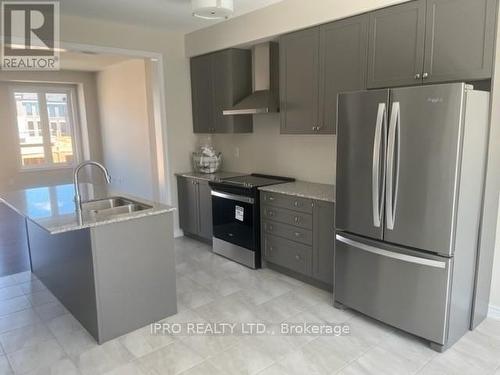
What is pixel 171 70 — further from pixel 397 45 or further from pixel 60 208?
pixel 397 45

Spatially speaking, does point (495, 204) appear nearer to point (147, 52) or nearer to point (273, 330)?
point (273, 330)

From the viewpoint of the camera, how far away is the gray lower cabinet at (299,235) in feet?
10.7

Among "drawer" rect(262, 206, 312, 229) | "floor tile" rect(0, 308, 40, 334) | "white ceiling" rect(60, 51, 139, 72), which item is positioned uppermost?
"white ceiling" rect(60, 51, 139, 72)

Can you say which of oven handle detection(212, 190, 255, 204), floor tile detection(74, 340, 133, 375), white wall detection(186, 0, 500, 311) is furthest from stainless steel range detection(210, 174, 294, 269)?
floor tile detection(74, 340, 133, 375)

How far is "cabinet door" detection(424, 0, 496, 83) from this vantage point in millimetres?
2363

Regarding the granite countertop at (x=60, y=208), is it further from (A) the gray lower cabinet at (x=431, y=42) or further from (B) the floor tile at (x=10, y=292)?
(A) the gray lower cabinet at (x=431, y=42)

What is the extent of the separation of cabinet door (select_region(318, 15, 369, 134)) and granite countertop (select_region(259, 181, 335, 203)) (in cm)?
55

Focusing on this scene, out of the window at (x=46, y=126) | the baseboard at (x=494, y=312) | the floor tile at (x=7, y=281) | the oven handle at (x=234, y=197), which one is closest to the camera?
the baseboard at (x=494, y=312)

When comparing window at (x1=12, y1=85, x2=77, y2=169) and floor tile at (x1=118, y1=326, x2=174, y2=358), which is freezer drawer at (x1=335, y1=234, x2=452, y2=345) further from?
window at (x1=12, y1=85, x2=77, y2=169)

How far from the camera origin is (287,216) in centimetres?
355

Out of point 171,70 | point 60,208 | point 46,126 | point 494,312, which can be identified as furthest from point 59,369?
point 46,126

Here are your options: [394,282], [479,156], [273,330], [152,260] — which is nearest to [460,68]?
[479,156]

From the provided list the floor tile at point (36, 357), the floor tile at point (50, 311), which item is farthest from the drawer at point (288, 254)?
the floor tile at point (36, 357)

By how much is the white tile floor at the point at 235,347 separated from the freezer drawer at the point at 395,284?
15 centimetres
